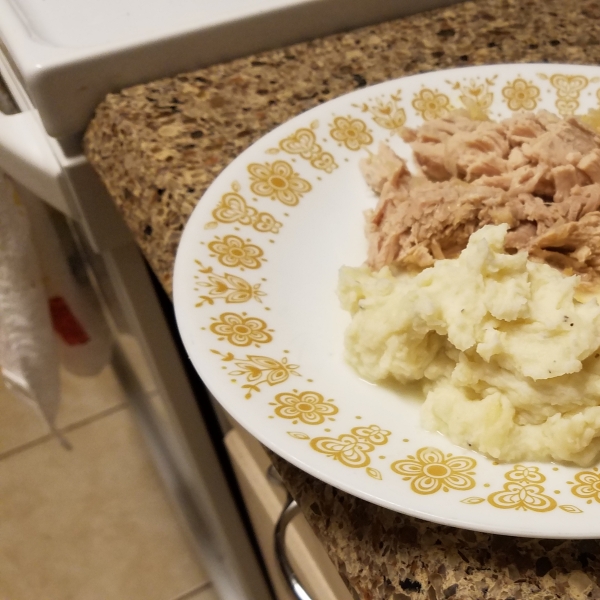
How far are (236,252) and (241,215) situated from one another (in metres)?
0.05

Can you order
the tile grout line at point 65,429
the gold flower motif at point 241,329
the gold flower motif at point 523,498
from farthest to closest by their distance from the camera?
the tile grout line at point 65,429
the gold flower motif at point 241,329
the gold flower motif at point 523,498

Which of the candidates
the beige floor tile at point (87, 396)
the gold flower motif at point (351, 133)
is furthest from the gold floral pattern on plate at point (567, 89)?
the beige floor tile at point (87, 396)

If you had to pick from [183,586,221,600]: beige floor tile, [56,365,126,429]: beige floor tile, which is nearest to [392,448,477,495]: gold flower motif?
[183,586,221,600]: beige floor tile

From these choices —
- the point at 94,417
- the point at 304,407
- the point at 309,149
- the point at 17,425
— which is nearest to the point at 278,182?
the point at 309,149

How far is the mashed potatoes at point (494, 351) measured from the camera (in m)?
0.43

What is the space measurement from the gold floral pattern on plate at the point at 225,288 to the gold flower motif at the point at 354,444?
0.52 ft

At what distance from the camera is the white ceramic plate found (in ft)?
1.28

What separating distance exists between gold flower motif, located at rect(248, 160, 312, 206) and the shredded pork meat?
3.4 inches

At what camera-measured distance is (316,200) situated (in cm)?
68

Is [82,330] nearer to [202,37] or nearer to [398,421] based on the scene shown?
[202,37]

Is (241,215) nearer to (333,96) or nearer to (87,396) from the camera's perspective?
(333,96)

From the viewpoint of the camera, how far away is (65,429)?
6.02ft

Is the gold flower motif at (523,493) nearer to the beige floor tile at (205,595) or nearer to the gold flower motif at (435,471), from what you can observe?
the gold flower motif at (435,471)

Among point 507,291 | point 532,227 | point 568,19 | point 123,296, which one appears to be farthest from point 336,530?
point 568,19
